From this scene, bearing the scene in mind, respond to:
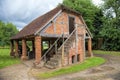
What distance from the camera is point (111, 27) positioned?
30.8m

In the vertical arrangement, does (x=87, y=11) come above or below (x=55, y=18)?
above

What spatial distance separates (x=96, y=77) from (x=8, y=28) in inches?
3057

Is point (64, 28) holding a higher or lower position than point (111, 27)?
lower

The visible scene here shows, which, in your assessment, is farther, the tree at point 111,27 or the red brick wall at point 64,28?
the tree at point 111,27

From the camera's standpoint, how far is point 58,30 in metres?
17.6

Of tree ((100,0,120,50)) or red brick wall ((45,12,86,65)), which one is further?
tree ((100,0,120,50))

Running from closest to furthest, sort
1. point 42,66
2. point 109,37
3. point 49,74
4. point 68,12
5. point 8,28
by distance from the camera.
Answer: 1. point 49,74
2. point 42,66
3. point 68,12
4. point 109,37
5. point 8,28

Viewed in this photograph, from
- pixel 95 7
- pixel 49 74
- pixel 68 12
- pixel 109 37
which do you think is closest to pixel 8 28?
pixel 95 7

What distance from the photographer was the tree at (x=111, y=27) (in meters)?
30.5

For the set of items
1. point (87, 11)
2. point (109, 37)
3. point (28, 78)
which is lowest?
point (28, 78)

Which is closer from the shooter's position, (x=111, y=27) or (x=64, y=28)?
(x=64, y=28)

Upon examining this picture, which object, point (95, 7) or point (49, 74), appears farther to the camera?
point (95, 7)

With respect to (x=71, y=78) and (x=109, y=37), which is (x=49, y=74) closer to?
(x=71, y=78)

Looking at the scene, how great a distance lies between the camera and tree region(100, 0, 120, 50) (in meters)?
30.5
